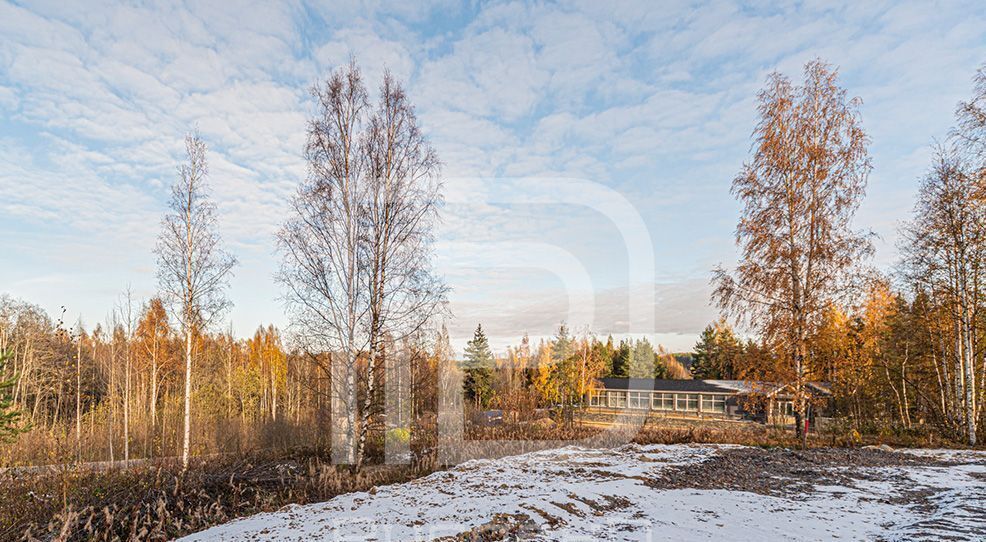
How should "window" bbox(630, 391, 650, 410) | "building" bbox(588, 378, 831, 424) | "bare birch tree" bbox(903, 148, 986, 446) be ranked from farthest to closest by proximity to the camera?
"window" bbox(630, 391, 650, 410), "building" bbox(588, 378, 831, 424), "bare birch tree" bbox(903, 148, 986, 446)

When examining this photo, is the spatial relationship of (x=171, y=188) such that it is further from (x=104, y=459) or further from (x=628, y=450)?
(x=628, y=450)

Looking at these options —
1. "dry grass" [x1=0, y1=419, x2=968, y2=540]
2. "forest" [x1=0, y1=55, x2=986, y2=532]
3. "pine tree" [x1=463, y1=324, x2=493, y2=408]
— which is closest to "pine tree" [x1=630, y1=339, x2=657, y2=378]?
"pine tree" [x1=463, y1=324, x2=493, y2=408]

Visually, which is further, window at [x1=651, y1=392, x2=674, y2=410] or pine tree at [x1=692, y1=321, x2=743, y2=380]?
pine tree at [x1=692, y1=321, x2=743, y2=380]

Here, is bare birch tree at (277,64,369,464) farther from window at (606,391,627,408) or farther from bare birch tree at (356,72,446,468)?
window at (606,391,627,408)

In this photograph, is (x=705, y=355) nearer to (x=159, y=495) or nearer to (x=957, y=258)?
(x=957, y=258)

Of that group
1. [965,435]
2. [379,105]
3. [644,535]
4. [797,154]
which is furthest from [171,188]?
[965,435]

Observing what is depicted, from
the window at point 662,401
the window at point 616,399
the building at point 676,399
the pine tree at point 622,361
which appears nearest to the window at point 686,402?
the building at point 676,399

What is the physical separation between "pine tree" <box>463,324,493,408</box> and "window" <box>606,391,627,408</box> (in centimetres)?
968

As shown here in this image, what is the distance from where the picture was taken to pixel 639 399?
34.0 meters

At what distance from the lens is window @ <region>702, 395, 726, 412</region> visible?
1239 inches

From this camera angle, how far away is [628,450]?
11.6m

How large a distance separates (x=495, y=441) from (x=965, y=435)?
13.6 m

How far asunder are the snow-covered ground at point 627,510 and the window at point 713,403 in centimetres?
2448

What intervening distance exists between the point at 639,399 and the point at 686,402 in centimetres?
324
